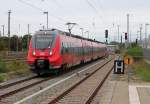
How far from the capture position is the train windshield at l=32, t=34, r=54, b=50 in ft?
89.9

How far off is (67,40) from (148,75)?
25.7ft

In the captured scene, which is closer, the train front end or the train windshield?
the train front end

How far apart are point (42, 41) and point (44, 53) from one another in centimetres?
91

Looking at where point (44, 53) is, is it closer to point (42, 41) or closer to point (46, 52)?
point (46, 52)

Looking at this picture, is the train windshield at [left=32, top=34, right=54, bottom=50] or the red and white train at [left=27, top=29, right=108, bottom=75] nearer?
the red and white train at [left=27, top=29, right=108, bottom=75]

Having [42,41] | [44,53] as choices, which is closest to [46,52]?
Result: [44,53]

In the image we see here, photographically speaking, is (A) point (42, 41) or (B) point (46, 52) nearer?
(B) point (46, 52)

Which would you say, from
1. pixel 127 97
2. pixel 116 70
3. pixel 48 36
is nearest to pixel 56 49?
pixel 48 36

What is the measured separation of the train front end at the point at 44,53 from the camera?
2689 cm

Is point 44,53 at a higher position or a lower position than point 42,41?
lower

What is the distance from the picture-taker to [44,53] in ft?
88.8

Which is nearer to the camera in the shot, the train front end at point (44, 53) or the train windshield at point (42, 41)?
the train front end at point (44, 53)

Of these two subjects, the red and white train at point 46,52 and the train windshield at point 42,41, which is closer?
the red and white train at point 46,52

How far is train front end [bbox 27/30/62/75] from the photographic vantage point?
26.9 m
